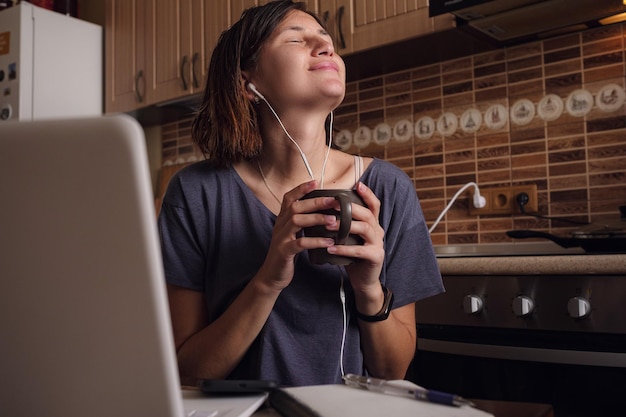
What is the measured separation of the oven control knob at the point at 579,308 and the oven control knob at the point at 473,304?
18 centimetres

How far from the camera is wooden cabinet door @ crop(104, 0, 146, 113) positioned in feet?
8.83

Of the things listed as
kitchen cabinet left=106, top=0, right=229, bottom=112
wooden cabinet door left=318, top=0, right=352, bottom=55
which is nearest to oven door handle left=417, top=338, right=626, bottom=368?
wooden cabinet door left=318, top=0, right=352, bottom=55

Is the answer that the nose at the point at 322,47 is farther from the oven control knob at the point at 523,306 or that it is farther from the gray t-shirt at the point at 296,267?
the oven control knob at the point at 523,306

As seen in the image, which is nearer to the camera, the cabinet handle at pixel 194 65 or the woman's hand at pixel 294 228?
the woman's hand at pixel 294 228

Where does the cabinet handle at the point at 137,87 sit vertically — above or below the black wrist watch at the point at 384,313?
above

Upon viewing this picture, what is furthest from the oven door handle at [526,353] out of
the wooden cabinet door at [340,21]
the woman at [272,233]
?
the wooden cabinet door at [340,21]

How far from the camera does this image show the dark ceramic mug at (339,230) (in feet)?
2.55

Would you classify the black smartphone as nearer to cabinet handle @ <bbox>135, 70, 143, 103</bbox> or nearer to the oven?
the oven

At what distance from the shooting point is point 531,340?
1277 millimetres

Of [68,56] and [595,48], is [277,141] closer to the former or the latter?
[595,48]

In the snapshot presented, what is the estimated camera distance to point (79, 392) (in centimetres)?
42

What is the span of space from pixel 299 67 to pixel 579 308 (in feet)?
2.23

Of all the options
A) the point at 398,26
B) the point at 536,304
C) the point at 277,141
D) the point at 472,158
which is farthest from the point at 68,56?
the point at 536,304

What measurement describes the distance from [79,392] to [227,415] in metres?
0.15
